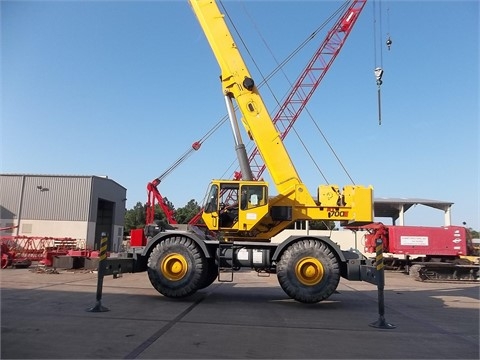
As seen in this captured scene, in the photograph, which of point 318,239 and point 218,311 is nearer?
point 218,311

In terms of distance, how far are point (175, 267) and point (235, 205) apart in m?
2.58

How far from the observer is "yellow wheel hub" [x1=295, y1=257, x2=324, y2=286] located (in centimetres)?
1134

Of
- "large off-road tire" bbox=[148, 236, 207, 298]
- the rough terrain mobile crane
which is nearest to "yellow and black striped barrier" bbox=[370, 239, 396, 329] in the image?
the rough terrain mobile crane

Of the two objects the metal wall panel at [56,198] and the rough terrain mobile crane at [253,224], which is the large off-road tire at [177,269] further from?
the metal wall panel at [56,198]

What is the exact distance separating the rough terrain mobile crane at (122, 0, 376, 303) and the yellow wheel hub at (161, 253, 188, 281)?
3 cm

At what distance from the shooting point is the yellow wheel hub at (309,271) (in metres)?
11.3

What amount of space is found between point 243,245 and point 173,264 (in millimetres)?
2088

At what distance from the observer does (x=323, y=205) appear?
44.0ft

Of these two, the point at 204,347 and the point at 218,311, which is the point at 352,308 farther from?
the point at 204,347

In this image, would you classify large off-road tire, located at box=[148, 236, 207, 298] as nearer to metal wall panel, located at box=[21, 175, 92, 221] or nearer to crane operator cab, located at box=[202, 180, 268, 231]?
crane operator cab, located at box=[202, 180, 268, 231]

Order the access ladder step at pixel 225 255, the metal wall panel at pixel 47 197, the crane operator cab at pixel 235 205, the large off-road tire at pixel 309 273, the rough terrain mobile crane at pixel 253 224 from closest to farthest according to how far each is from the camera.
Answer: the large off-road tire at pixel 309 273, the rough terrain mobile crane at pixel 253 224, the access ladder step at pixel 225 255, the crane operator cab at pixel 235 205, the metal wall panel at pixel 47 197

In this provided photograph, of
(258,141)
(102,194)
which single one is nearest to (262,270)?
(258,141)

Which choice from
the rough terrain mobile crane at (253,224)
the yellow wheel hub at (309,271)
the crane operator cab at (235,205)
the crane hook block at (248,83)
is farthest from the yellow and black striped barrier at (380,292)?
the crane hook block at (248,83)

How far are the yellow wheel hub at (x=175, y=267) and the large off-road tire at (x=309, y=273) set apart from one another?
268 cm
